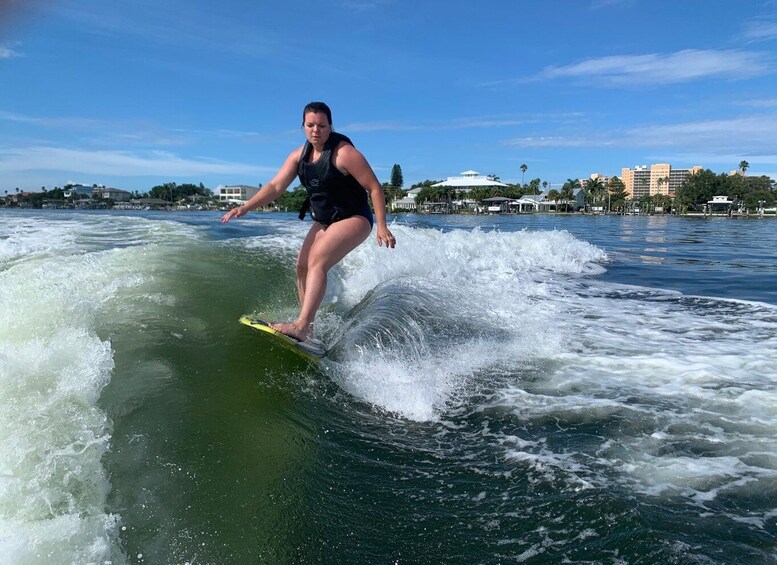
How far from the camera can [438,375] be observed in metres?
4.48

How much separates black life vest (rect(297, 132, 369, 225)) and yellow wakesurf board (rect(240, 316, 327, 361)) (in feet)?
3.56

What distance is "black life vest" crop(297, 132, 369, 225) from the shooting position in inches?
174

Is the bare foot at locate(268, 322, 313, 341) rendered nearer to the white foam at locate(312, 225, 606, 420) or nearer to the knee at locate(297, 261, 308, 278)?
the white foam at locate(312, 225, 606, 420)

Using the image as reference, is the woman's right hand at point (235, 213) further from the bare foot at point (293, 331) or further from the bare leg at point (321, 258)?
the bare foot at point (293, 331)

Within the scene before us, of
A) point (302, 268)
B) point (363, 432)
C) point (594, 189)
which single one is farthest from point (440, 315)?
point (594, 189)

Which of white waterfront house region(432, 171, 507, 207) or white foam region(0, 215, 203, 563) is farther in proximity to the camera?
white waterfront house region(432, 171, 507, 207)

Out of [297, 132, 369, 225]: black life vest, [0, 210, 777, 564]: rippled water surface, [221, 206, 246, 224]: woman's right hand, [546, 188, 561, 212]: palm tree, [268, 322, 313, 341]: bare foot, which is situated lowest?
[0, 210, 777, 564]: rippled water surface

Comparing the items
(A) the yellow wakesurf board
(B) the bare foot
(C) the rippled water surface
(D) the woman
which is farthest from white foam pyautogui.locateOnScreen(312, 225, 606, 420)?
(D) the woman

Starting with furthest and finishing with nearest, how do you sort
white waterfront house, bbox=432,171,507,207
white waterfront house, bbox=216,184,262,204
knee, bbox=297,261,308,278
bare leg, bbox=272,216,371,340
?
white waterfront house, bbox=432,171,507,207, white waterfront house, bbox=216,184,262,204, knee, bbox=297,261,308,278, bare leg, bbox=272,216,371,340

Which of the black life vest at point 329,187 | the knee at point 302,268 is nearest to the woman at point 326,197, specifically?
the black life vest at point 329,187

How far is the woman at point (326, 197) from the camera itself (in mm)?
4363

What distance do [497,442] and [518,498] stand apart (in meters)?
0.67

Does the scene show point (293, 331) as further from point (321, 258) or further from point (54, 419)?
point (54, 419)

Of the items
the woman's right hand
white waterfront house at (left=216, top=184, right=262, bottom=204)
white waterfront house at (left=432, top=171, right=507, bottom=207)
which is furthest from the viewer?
white waterfront house at (left=432, top=171, right=507, bottom=207)
